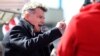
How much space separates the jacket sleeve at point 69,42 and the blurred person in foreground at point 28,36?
0.44 meters

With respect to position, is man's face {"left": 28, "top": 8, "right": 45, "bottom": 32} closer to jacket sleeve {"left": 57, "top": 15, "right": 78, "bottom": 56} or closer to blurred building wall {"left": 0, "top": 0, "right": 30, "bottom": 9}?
jacket sleeve {"left": 57, "top": 15, "right": 78, "bottom": 56}

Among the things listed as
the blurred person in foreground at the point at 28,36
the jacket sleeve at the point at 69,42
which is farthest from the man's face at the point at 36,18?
the jacket sleeve at the point at 69,42

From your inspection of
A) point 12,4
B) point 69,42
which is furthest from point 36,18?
point 12,4

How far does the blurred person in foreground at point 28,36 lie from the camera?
187 centimetres

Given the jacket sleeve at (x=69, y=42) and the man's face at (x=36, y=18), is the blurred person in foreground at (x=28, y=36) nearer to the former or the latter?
the man's face at (x=36, y=18)

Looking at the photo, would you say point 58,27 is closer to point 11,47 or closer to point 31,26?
point 31,26

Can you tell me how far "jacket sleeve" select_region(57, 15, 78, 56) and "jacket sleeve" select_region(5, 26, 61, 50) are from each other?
42 centimetres

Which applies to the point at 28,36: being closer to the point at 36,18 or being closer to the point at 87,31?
the point at 36,18

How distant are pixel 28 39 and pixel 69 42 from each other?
1.89 feet

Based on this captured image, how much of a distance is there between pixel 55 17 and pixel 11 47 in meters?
1.38

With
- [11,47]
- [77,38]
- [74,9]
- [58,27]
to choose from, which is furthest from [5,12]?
[77,38]

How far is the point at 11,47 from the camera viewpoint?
2.00 m

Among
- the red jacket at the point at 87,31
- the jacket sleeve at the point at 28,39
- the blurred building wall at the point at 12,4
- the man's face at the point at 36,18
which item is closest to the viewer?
the red jacket at the point at 87,31

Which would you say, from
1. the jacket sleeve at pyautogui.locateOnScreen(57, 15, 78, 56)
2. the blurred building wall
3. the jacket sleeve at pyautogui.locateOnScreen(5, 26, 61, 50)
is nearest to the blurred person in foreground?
the jacket sleeve at pyautogui.locateOnScreen(5, 26, 61, 50)
